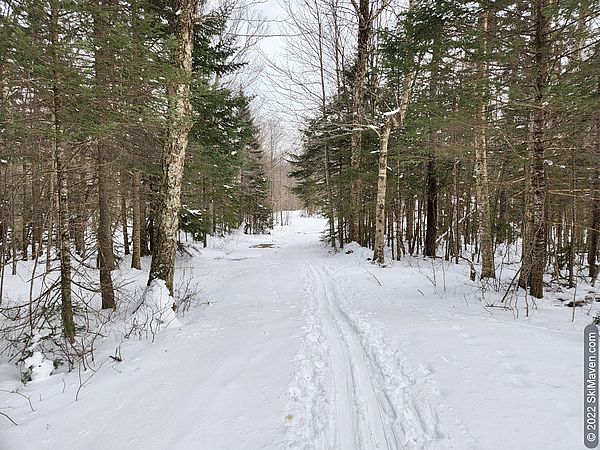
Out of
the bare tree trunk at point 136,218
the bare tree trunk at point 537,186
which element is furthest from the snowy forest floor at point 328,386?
the bare tree trunk at point 136,218

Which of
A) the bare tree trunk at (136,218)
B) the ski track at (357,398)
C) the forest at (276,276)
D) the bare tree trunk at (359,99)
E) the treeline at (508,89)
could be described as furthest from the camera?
the bare tree trunk at (359,99)

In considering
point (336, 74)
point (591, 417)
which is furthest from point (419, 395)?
point (336, 74)

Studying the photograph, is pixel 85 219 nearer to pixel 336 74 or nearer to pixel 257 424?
pixel 257 424

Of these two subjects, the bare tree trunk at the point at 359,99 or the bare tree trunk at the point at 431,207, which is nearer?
the bare tree trunk at the point at 359,99

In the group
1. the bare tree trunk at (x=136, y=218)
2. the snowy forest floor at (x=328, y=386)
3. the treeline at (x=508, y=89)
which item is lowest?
the snowy forest floor at (x=328, y=386)

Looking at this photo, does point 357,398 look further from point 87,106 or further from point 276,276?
point 276,276

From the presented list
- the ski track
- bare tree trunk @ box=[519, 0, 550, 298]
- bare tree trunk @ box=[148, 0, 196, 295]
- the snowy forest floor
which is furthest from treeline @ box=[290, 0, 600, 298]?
bare tree trunk @ box=[148, 0, 196, 295]

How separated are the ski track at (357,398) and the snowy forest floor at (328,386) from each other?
12 mm

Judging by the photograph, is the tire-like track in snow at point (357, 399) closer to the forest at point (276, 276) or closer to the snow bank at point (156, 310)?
the forest at point (276, 276)

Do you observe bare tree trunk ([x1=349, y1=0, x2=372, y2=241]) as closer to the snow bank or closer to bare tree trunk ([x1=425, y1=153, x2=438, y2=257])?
bare tree trunk ([x1=425, y1=153, x2=438, y2=257])

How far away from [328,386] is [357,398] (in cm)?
35

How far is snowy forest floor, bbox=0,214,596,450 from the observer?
2.54 meters

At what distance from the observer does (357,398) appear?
3.08 metres

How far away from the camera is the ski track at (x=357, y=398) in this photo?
252 centimetres
